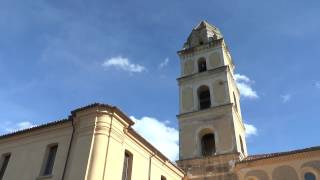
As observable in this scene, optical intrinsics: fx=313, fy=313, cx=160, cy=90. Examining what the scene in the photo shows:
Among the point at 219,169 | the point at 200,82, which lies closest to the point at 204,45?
the point at 200,82

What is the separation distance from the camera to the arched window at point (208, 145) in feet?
75.7

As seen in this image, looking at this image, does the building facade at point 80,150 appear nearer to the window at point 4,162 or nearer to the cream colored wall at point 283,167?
the window at point 4,162

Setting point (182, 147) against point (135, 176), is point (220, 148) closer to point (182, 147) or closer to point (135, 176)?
point (182, 147)

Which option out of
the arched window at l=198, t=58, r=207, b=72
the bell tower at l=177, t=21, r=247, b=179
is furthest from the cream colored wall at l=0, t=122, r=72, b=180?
the arched window at l=198, t=58, r=207, b=72

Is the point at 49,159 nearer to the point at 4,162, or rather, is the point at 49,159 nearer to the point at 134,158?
the point at 4,162

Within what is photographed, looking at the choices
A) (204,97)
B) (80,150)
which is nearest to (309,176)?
(204,97)

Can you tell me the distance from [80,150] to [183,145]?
11.3 meters

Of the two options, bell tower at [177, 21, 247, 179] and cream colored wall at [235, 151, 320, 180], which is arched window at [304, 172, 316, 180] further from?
bell tower at [177, 21, 247, 179]

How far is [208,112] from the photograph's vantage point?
2403 cm

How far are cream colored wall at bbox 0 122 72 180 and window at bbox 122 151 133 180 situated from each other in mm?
2956

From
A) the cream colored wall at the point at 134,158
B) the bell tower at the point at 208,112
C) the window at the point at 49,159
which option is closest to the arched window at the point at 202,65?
the bell tower at the point at 208,112

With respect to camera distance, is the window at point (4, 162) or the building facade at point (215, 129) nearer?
the window at point (4, 162)

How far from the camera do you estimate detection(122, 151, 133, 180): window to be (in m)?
15.1

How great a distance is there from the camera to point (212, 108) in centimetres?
2403
